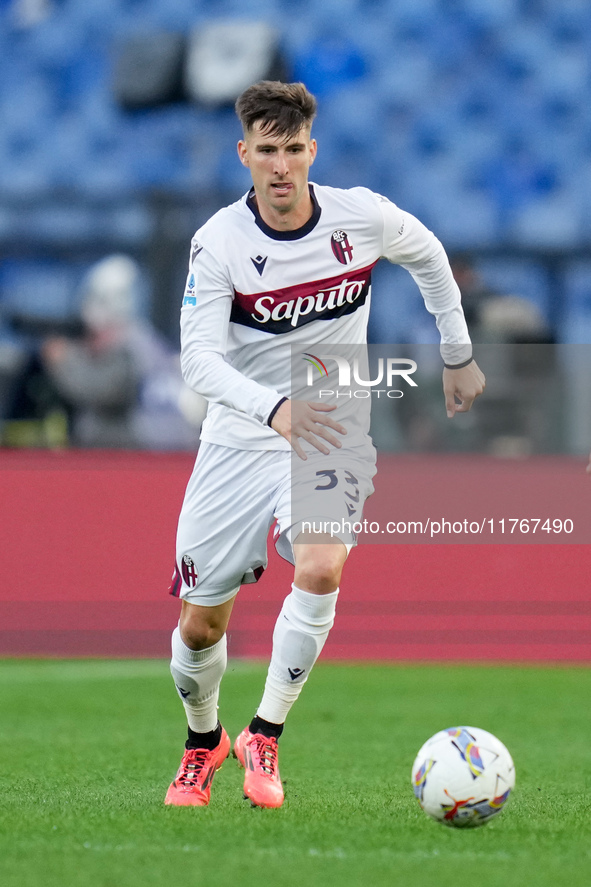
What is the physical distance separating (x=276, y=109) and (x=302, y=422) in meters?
1.02

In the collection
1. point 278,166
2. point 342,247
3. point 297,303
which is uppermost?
point 278,166

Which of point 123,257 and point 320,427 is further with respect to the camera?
point 123,257

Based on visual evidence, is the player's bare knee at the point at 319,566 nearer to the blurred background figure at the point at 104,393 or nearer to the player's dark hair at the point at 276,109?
the player's dark hair at the point at 276,109

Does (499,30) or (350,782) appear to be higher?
(499,30)

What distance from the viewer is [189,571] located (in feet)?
14.2

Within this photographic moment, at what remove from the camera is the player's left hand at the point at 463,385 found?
4.64m

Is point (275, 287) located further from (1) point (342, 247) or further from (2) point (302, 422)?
(2) point (302, 422)

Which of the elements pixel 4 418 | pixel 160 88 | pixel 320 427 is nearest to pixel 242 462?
pixel 320 427

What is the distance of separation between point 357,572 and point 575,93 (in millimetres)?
6369

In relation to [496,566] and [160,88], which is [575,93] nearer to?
[160,88]

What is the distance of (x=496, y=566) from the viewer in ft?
25.8

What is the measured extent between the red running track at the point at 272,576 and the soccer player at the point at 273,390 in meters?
3.45

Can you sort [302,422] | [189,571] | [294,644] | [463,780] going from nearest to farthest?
[463,780] → [302,422] → [294,644] → [189,571]

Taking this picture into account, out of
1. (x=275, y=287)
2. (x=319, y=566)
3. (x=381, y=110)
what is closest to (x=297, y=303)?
(x=275, y=287)
